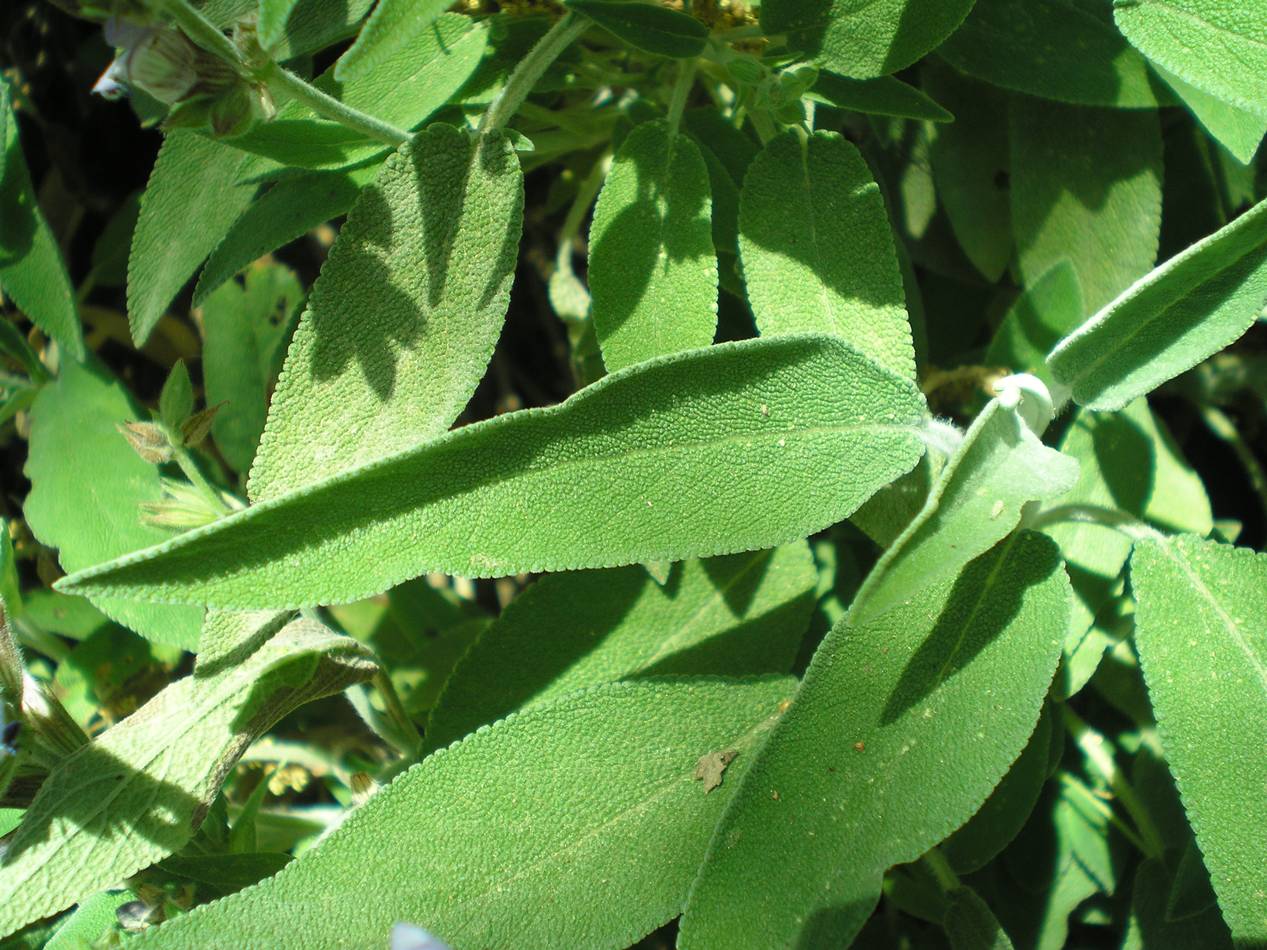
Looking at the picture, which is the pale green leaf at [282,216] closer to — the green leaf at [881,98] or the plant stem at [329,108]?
the plant stem at [329,108]

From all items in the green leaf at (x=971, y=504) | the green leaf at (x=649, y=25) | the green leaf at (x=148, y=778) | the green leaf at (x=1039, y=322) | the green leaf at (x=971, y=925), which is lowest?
the green leaf at (x=971, y=925)

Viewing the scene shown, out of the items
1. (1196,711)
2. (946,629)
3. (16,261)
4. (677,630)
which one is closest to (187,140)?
(16,261)

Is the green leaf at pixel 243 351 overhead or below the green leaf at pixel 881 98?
overhead

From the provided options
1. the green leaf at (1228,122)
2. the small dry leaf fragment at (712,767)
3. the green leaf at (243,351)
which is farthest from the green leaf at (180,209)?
the green leaf at (1228,122)

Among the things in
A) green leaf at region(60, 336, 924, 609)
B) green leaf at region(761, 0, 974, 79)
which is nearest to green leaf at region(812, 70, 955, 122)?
green leaf at region(761, 0, 974, 79)

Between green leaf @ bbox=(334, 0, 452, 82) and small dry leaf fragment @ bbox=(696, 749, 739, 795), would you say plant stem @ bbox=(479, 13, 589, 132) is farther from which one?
small dry leaf fragment @ bbox=(696, 749, 739, 795)

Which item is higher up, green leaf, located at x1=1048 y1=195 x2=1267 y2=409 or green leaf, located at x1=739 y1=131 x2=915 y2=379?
green leaf, located at x1=739 y1=131 x2=915 y2=379
